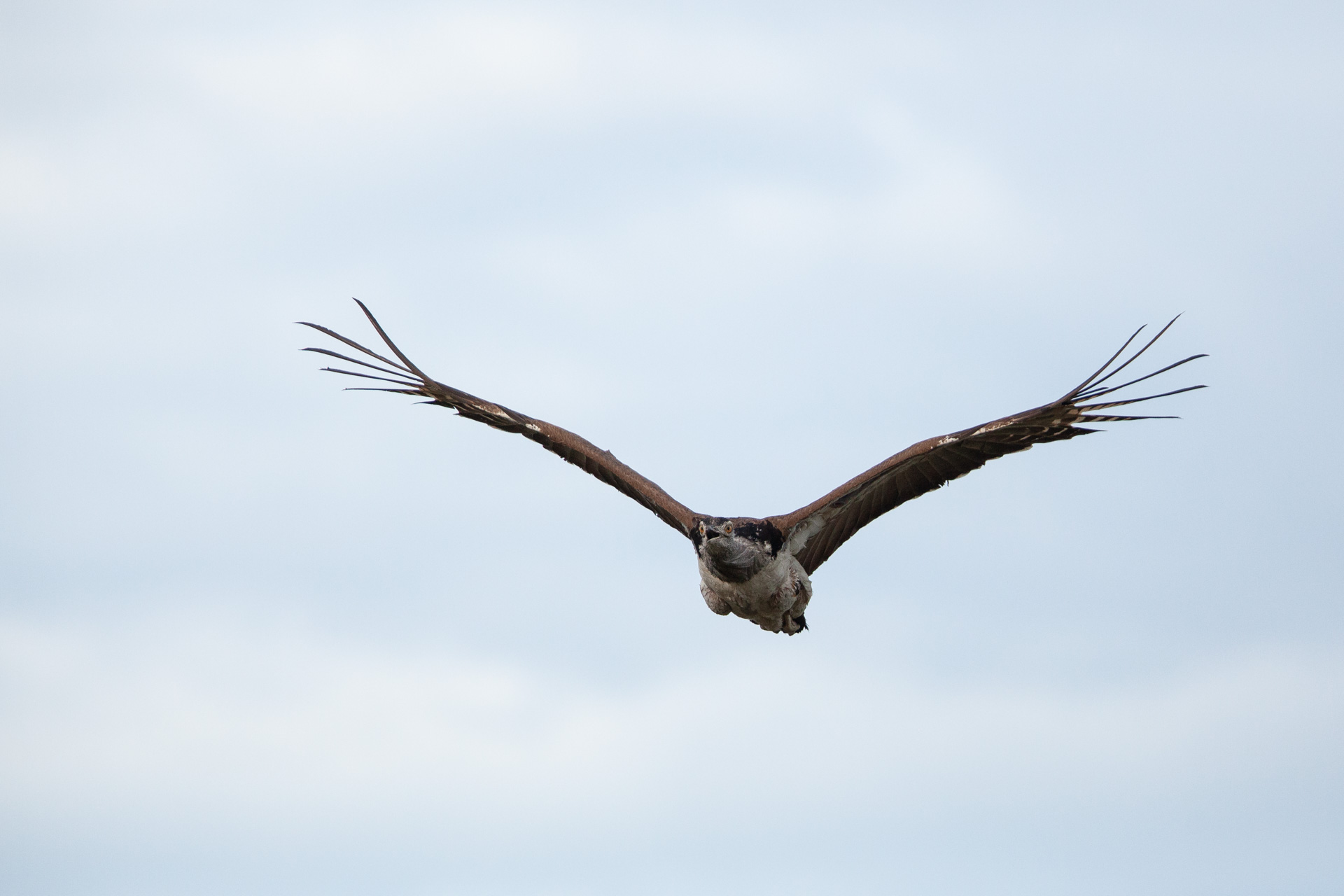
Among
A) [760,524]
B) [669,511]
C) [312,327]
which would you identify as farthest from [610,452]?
Answer: [312,327]

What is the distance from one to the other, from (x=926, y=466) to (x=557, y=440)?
4275 millimetres

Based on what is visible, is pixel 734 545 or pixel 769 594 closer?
pixel 734 545

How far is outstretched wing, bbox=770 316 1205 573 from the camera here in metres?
14.5

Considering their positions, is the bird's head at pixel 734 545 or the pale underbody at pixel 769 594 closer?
the bird's head at pixel 734 545

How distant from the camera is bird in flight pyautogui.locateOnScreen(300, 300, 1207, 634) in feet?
49.4

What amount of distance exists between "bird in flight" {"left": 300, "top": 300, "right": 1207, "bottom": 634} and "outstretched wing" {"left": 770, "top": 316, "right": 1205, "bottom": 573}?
1cm

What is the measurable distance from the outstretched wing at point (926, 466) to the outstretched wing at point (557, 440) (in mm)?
1325

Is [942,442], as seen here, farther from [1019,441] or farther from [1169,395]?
[1169,395]

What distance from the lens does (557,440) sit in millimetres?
17969

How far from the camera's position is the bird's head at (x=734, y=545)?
52.5ft

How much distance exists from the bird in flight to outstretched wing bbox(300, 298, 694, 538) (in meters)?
0.01

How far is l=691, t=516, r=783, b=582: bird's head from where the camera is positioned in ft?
52.5

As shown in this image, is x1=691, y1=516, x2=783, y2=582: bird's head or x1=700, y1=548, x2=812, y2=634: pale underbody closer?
x1=691, y1=516, x2=783, y2=582: bird's head

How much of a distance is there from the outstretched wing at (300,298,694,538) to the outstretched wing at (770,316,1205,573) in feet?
4.35
